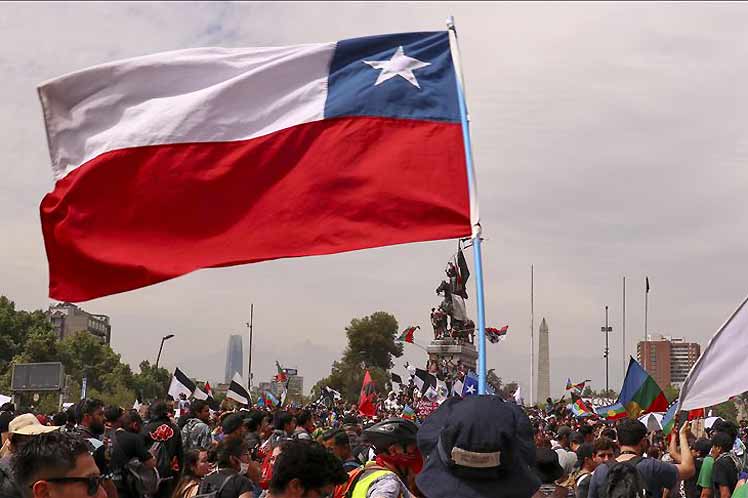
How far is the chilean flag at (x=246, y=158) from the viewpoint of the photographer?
22.5ft

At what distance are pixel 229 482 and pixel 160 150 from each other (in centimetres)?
241

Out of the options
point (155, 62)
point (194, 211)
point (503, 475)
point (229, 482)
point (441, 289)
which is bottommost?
point (229, 482)

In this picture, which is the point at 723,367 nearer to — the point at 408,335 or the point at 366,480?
the point at 366,480

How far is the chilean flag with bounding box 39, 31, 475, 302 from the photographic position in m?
6.85

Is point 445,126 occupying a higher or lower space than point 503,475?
higher

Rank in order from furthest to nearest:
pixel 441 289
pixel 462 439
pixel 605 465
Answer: pixel 441 289 < pixel 605 465 < pixel 462 439

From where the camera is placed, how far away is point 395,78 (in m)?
7.49

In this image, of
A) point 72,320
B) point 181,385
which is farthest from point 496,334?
point 72,320

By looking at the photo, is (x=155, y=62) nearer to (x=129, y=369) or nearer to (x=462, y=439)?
(x=462, y=439)

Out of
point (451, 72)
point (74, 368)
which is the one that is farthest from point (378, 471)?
point (74, 368)

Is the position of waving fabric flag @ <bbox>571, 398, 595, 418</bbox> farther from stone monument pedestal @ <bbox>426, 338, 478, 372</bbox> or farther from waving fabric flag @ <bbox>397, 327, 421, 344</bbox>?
stone monument pedestal @ <bbox>426, 338, 478, 372</bbox>

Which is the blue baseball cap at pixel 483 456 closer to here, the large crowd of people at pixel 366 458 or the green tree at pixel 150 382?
the large crowd of people at pixel 366 458

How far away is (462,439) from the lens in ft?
8.72

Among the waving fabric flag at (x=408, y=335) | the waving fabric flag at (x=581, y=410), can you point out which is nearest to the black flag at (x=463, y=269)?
the waving fabric flag at (x=408, y=335)
